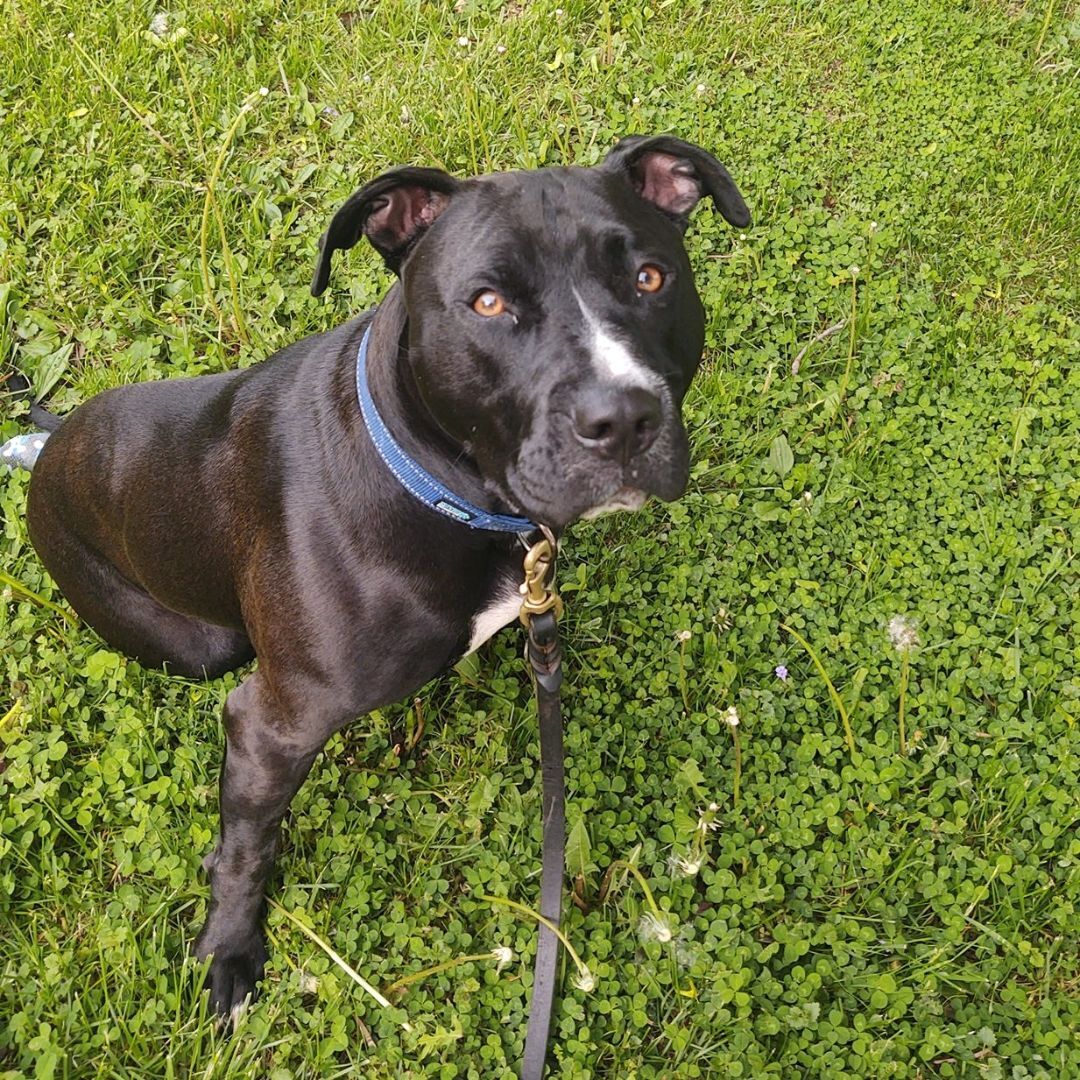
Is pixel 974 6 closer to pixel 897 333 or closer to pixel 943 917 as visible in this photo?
pixel 897 333

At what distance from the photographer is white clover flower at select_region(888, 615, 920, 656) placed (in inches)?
156

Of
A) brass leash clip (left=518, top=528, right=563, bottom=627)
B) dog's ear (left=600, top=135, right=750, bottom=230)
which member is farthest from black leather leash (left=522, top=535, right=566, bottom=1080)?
dog's ear (left=600, top=135, right=750, bottom=230)

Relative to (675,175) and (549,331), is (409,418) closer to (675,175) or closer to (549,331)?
(549,331)

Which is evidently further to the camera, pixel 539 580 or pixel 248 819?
pixel 248 819

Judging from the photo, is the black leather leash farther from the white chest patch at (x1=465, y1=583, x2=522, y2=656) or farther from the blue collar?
the blue collar

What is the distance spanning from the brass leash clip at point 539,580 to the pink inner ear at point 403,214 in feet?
2.77

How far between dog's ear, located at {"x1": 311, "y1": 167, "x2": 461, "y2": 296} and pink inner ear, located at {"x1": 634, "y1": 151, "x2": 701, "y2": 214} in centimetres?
60

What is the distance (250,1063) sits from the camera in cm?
313

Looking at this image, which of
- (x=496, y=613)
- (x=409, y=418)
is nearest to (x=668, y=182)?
(x=409, y=418)

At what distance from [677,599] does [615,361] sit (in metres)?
1.73

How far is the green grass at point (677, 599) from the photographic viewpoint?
3285 millimetres

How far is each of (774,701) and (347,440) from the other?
1.81 m

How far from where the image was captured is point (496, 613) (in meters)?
3.07

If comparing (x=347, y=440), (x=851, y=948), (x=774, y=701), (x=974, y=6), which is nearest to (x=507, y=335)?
(x=347, y=440)
